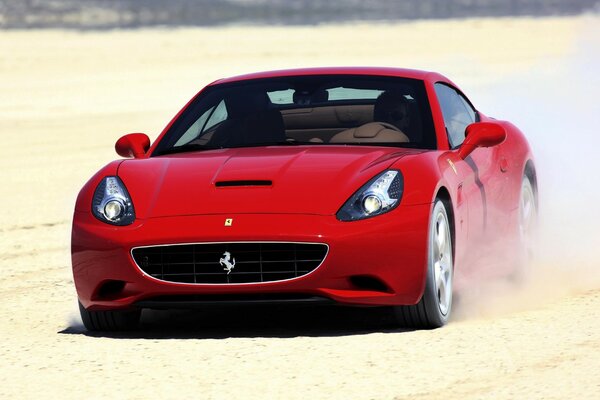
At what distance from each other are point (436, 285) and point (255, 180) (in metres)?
1.02

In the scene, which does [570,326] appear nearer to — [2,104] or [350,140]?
[350,140]

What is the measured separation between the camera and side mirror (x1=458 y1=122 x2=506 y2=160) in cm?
881

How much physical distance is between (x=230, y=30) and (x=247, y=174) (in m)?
72.3

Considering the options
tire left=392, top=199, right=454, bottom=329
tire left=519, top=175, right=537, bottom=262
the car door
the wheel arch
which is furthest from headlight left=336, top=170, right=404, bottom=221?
tire left=519, top=175, right=537, bottom=262

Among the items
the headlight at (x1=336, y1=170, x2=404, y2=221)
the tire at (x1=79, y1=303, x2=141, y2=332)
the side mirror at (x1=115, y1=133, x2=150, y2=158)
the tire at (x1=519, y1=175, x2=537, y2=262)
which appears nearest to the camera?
the headlight at (x1=336, y1=170, x2=404, y2=221)

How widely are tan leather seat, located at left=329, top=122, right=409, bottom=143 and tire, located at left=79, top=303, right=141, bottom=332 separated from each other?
150 centimetres

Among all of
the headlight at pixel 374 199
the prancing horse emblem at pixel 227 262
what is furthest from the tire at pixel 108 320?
the headlight at pixel 374 199

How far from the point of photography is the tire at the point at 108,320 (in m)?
8.34

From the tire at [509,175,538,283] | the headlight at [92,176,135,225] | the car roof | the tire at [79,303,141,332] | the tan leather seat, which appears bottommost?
the tire at [509,175,538,283]

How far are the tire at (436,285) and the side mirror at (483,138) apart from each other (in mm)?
640

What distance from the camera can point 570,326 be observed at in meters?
8.24

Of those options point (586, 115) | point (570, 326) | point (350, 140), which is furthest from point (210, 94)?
point (586, 115)

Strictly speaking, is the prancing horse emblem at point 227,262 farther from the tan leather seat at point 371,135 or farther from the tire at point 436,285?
the tan leather seat at point 371,135

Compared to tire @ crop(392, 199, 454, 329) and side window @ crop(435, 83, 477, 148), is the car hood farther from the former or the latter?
side window @ crop(435, 83, 477, 148)
